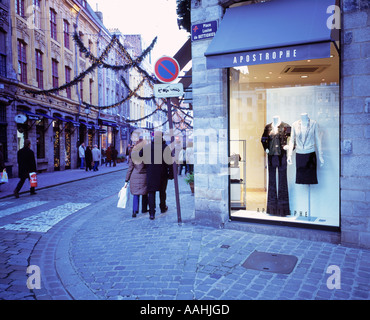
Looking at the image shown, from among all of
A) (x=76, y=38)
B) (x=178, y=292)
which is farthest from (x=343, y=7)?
(x=76, y=38)

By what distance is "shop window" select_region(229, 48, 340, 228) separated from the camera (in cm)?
605

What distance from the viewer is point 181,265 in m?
4.36

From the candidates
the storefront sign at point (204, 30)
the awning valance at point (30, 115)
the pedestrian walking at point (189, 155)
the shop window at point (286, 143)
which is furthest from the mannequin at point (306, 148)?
the awning valance at point (30, 115)

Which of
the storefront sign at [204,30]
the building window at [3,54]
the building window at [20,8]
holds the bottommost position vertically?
the storefront sign at [204,30]

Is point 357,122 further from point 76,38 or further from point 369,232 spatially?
point 76,38

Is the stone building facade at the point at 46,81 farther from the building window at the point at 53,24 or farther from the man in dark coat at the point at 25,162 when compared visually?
the man in dark coat at the point at 25,162

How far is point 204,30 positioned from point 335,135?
3111mm

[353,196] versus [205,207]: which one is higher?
[353,196]

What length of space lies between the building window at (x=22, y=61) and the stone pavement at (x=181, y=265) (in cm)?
1475

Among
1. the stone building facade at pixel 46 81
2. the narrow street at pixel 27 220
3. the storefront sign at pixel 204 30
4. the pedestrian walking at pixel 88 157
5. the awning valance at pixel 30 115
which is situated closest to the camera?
the narrow street at pixel 27 220

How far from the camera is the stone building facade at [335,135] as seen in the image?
16.0ft

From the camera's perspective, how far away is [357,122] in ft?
16.1

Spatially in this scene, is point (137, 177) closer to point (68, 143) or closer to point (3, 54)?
point (3, 54)

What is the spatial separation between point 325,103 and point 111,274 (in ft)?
15.5
